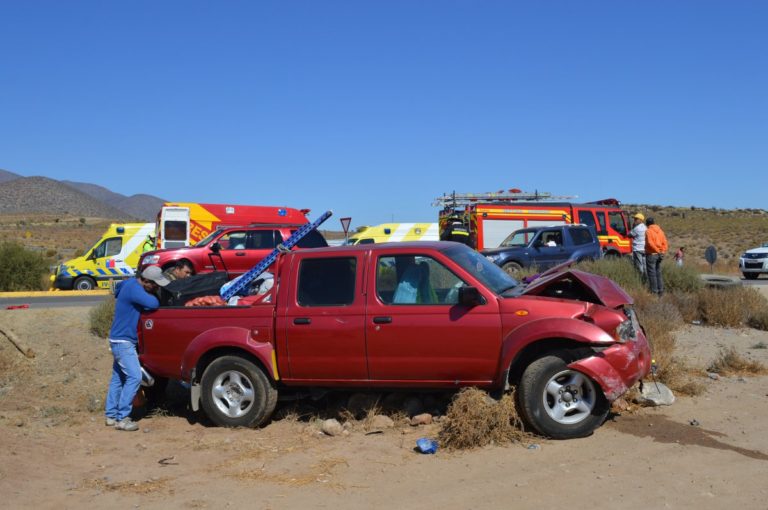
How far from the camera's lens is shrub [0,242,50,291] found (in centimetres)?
2692

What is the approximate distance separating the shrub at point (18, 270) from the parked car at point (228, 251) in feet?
36.5

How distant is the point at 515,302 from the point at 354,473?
6.82 feet

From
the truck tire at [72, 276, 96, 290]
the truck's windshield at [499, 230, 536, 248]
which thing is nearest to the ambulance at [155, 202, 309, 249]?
the truck tire at [72, 276, 96, 290]

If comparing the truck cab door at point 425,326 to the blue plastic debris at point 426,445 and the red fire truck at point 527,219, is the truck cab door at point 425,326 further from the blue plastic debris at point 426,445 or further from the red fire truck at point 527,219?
the red fire truck at point 527,219

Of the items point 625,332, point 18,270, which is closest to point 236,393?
point 625,332

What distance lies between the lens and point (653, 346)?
892 centimetres

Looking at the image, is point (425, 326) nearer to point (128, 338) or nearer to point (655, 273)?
point (128, 338)

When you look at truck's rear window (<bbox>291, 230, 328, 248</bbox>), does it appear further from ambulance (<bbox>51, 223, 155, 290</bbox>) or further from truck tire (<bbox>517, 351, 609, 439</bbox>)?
ambulance (<bbox>51, 223, 155, 290</bbox>)

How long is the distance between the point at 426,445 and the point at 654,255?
915cm

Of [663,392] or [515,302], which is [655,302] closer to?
[663,392]

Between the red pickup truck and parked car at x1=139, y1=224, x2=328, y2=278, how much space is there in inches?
409

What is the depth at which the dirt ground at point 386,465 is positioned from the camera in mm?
5328

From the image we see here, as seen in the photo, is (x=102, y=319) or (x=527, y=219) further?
(x=527, y=219)

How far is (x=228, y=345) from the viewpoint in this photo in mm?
7535
